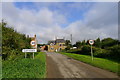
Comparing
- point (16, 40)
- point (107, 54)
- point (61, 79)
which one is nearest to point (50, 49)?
point (107, 54)

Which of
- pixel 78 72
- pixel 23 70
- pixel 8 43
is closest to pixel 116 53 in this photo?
pixel 78 72

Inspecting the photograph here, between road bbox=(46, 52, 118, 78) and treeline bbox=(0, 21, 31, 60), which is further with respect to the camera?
treeline bbox=(0, 21, 31, 60)

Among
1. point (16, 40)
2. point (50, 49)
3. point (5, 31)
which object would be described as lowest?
point (50, 49)

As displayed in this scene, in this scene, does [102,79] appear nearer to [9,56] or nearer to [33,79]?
[33,79]

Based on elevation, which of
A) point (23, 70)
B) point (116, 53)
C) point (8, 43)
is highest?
point (8, 43)

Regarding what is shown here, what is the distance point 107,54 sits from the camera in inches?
733

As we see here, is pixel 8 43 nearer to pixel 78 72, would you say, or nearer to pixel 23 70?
pixel 23 70

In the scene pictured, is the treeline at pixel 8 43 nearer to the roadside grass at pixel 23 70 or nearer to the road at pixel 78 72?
the roadside grass at pixel 23 70

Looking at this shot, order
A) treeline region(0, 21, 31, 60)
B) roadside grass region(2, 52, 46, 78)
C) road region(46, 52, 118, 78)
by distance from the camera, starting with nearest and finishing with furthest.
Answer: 1. roadside grass region(2, 52, 46, 78)
2. road region(46, 52, 118, 78)
3. treeline region(0, 21, 31, 60)

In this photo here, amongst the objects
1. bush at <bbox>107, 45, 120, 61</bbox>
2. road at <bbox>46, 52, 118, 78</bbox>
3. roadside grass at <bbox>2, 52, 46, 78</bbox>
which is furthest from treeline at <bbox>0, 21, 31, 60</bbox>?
bush at <bbox>107, 45, 120, 61</bbox>

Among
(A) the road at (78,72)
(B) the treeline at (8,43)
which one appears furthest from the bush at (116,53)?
(B) the treeline at (8,43)

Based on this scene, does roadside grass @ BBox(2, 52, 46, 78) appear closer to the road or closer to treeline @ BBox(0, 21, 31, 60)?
the road

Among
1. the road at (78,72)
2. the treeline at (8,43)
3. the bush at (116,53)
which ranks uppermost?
the treeline at (8,43)

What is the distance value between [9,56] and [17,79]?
602cm
